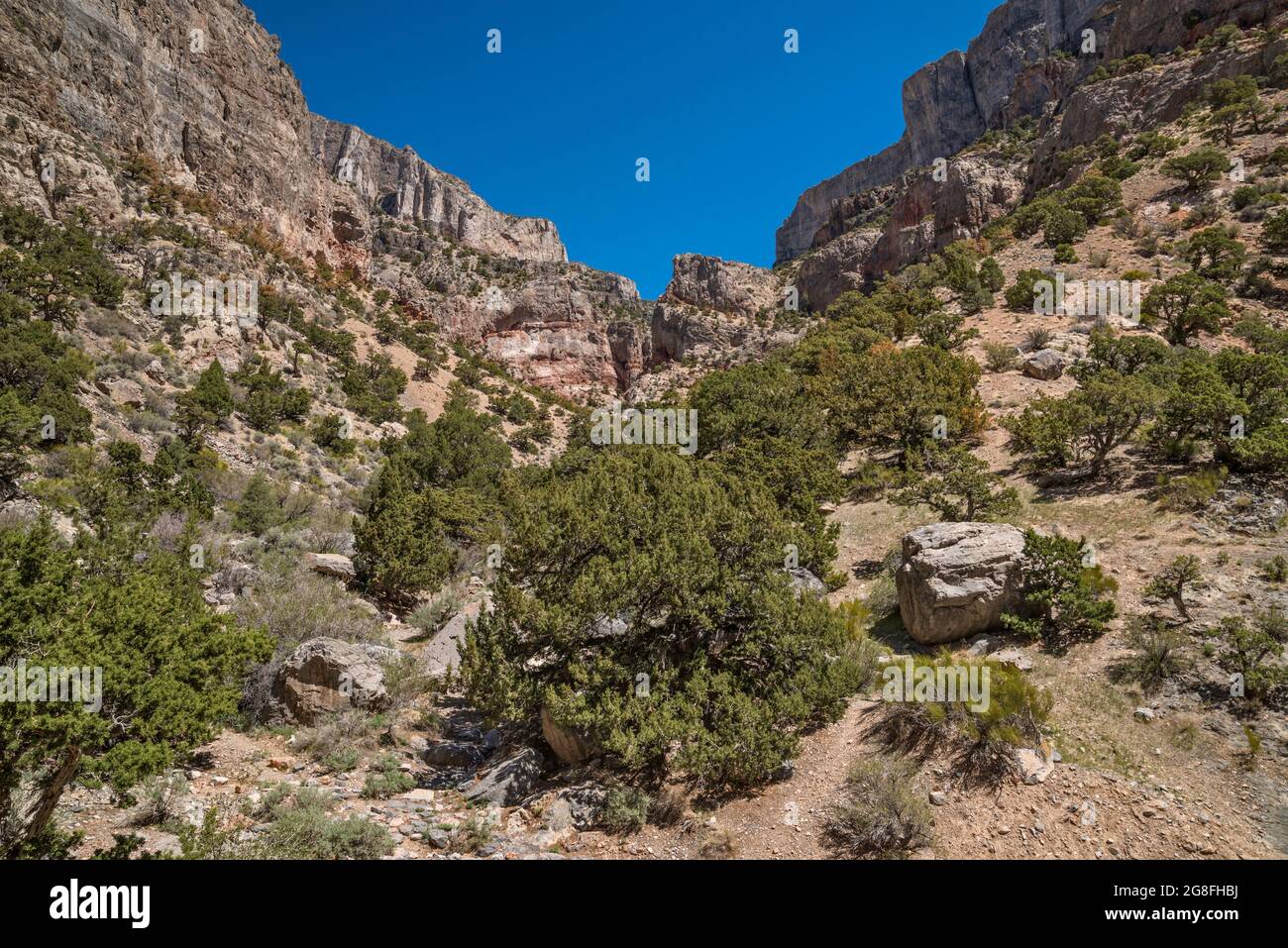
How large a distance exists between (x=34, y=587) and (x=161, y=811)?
275cm

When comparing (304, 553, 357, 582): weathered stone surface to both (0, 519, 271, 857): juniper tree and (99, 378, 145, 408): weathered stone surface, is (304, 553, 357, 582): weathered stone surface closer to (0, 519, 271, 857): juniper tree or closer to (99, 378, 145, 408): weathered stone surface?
(0, 519, 271, 857): juniper tree

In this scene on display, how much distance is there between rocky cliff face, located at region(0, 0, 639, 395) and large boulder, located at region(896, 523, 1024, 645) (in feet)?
132

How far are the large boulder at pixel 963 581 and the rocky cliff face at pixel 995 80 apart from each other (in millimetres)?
55657

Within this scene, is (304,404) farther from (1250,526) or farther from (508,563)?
(1250,526)

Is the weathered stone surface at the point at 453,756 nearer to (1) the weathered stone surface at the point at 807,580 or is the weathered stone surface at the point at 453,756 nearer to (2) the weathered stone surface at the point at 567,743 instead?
(2) the weathered stone surface at the point at 567,743

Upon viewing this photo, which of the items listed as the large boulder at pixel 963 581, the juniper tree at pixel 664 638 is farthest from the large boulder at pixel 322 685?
the large boulder at pixel 963 581

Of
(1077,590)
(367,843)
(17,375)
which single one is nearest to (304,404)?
(17,375)

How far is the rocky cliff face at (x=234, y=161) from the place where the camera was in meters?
30.8

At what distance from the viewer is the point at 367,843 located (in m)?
6.12

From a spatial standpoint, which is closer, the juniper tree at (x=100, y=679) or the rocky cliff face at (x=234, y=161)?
the juniper tree at (x=100, y=679)

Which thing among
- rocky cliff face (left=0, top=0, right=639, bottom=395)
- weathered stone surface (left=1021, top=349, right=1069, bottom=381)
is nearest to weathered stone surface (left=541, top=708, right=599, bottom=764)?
weathered stone surface (left=1021, top=349, right=1069, bottom=381)

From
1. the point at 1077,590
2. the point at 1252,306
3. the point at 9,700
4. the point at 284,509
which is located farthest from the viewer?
the point at 1252,306

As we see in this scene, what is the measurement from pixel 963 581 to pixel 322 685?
31.9 feet

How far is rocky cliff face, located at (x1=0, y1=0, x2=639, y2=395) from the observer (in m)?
30.8
